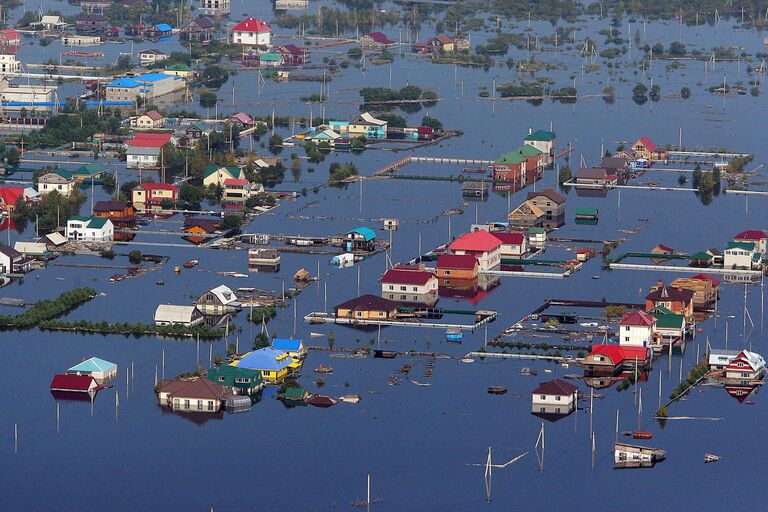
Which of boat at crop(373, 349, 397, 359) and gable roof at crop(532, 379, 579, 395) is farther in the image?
boat at crop(373, 349, 397, 359)

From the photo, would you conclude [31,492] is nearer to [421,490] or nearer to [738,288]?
[421,490]

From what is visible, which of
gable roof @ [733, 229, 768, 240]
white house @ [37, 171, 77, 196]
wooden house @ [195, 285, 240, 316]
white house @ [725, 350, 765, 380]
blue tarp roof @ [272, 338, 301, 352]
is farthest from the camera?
white house @ [37, 171, 77, 196]

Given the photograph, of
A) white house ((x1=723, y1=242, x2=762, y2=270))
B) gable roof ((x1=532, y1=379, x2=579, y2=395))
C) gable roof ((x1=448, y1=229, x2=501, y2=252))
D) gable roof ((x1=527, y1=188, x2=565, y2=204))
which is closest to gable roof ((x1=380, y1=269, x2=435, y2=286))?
gable roof ((x1=448, y1=229, x2=501, y2=252))

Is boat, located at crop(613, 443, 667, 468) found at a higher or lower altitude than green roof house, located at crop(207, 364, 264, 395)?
lower

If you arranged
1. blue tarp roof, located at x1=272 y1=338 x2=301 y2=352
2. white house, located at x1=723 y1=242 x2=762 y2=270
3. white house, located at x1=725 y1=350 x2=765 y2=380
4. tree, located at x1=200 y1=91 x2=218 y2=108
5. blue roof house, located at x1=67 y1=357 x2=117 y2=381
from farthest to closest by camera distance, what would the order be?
tree, located at x1=200 y1=91 x2=218 y2=108 < white house, located at x1=723 y1=242 x2=762 y2=270 < blue tarp roof, located at x1=272 y1=338 x2=301 y2=352 < white house, located at x1=725 y1=350 x2=765 y2=380 < blue roof house, located at x1=67 y1=357 x2=117 y2=381

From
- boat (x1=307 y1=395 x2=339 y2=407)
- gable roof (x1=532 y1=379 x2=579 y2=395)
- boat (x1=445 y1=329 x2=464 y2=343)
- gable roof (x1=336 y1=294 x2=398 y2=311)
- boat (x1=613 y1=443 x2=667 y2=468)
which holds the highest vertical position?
gable roof (x1=336 y1=294 x2=398 y2=311)

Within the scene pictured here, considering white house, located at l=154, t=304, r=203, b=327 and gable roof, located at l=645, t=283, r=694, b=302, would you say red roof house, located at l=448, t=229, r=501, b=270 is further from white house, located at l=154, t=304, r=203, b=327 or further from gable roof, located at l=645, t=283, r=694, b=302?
white house, located at l=154, t=304, r=203, b=327
